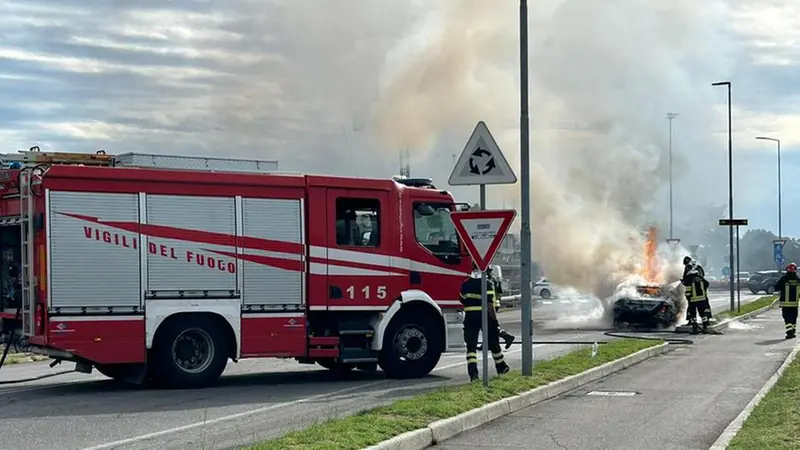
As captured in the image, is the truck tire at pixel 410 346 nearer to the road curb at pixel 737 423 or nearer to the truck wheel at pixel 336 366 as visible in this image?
the truck wheel at pixel 336 366

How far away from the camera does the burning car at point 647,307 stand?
2745cm

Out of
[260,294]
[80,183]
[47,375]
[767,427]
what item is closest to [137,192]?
[80,183]

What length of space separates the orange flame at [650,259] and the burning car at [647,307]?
18.9ft

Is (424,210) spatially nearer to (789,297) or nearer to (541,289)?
(789,297)

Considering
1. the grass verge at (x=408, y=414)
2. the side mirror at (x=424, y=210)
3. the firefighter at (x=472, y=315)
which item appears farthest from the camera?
the side mirror at (x=424, y=210)

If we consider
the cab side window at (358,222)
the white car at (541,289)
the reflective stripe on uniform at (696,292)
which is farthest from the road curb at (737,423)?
the white car at (541,289)

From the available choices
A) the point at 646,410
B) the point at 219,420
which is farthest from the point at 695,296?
the point at 219,420

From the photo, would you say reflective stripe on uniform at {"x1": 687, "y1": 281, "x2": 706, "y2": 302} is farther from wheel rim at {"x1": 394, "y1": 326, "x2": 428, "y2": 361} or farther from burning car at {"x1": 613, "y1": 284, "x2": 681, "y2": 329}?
wheel rim at {"x1": 394, "y1": 326, "x2": 428, "y2": 361}

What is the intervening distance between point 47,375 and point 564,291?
26.5m

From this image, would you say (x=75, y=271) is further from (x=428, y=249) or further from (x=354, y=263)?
(x=428, y=249)

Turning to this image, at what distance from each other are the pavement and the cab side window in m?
3.81

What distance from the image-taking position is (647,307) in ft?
90.1

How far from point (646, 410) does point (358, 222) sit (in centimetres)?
531

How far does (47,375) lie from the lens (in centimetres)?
1642
